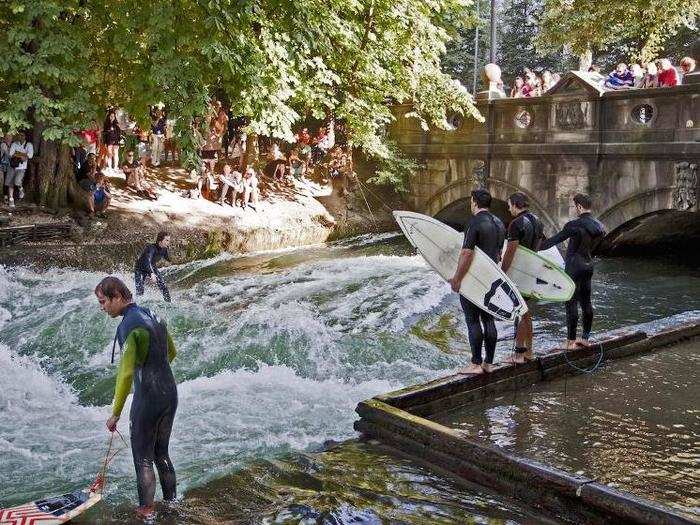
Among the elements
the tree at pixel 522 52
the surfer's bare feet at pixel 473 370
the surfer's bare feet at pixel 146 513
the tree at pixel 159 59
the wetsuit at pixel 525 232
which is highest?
the tree at pixel 522 52

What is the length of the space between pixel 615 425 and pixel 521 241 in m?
2.28

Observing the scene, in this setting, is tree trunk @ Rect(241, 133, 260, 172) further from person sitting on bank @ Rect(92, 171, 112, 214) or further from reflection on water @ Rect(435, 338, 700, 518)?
reflection on water @ Rect(435, 338, 700, 518)

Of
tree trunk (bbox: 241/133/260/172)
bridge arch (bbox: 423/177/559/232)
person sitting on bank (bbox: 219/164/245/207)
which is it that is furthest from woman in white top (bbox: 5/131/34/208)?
bridge arch (bbox: 423/177/559/232)

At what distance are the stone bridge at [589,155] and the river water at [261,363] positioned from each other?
5.82 ft

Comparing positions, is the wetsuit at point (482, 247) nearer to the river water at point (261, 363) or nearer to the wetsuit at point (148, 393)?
the river water at point (261, 363)

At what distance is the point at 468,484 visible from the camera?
6.11 metres

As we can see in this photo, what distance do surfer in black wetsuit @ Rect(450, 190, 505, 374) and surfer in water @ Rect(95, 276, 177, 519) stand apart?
3266 millimetres

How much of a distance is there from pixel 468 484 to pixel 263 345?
5.27m

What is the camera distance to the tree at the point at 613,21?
23.9m

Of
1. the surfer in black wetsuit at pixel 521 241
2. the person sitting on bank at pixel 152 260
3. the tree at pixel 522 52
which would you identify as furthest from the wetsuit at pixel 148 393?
the tree at pixel 522 52

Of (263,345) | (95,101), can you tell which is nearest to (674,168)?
(263,345)

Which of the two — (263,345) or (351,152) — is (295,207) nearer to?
(351,152)

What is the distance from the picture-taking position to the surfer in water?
5.38 meters

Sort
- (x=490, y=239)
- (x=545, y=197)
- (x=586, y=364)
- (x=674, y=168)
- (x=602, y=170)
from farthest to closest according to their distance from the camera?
1. (x=545, y=197)
2. (x=602, y=170)
3. (x=674, y=168)
4. (x=586, y=364)
5. (x=490, y=239)
